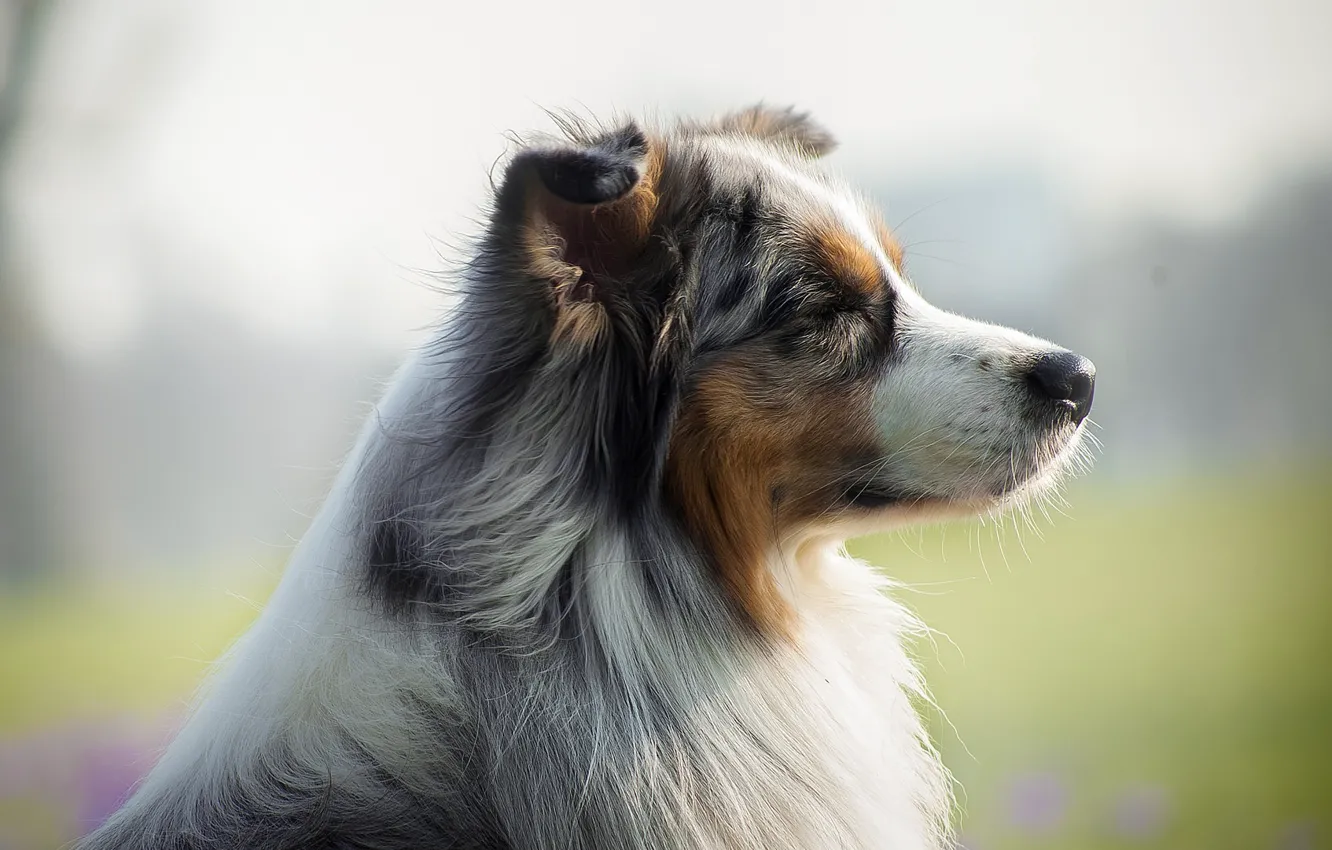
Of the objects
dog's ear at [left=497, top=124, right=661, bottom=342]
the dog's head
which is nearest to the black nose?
the dog's head

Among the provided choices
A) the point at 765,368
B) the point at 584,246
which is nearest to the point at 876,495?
the point at 765,368

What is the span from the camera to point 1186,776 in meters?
2.45

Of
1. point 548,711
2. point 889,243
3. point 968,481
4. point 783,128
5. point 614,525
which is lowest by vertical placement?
point 548,711

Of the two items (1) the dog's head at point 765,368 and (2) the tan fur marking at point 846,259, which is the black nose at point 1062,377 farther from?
(2) the tan fur marking at point 846,259

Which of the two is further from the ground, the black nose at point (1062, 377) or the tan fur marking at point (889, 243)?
the tan fur marking at point (889, 243)

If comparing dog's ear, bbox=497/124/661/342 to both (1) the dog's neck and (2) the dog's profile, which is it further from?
(1) the dog's neck

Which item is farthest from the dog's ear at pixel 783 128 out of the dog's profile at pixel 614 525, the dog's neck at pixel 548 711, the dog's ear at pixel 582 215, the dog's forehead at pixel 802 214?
the dog's neck at pixel 548 711

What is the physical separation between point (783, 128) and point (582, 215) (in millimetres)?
640

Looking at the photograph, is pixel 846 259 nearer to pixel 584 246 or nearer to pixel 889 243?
pixel 889 243

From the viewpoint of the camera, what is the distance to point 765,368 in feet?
4.12

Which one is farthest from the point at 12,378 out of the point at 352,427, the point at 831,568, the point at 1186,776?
the point at 1186,776

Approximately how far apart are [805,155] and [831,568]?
0.67 meters

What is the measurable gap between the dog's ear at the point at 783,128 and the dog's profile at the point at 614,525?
285mm

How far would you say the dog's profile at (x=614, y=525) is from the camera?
3.76ft
